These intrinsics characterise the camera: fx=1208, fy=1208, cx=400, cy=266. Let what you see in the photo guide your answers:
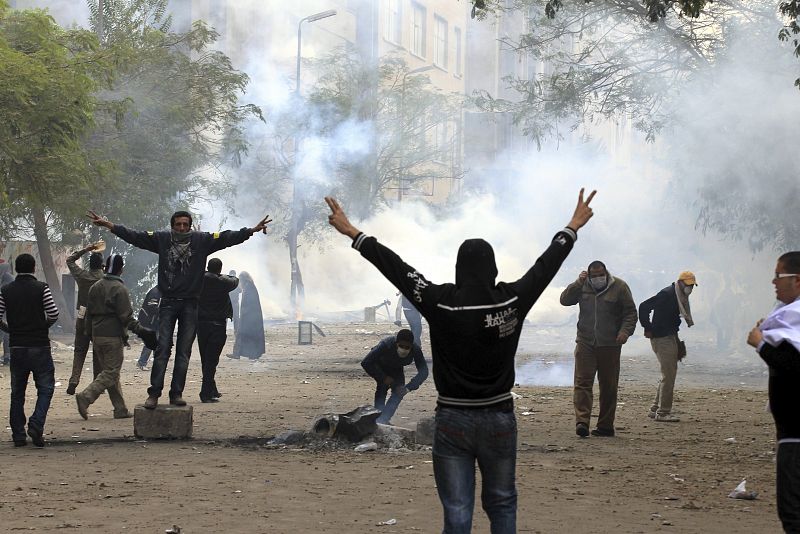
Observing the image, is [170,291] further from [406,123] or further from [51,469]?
[406,123]

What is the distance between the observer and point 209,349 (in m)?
13.2

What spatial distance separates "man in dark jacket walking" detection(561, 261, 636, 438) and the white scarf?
6281 millimetres

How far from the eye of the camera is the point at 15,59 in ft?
43.1

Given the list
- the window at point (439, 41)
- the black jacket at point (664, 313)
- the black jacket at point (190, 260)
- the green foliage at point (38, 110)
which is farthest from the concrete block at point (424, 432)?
the window at point (439, 41)

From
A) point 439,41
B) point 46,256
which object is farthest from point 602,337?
point 439,41

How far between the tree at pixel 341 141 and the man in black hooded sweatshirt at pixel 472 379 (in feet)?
109

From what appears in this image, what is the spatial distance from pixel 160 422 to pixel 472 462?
18.8ft

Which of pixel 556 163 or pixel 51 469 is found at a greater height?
pixel 556 163

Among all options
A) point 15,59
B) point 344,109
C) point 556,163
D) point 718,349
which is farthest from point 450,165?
point 15,59

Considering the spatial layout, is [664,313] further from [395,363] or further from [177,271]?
[177,271]

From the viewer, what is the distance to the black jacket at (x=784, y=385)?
14.1 feet

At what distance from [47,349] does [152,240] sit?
1135mm

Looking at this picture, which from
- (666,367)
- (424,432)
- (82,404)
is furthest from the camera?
(666,367)

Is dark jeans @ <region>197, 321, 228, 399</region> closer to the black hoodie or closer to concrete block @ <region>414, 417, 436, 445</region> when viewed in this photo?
concrete block @ <region>414, 417, 436, 445</region>
